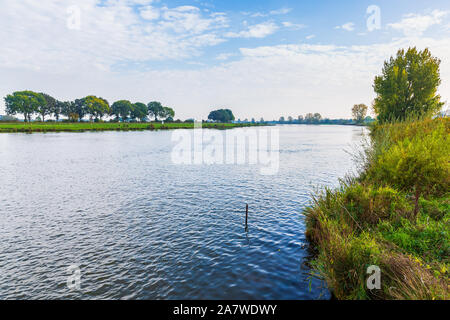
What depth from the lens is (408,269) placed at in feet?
22.3

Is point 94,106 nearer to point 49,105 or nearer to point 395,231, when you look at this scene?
point 49,105

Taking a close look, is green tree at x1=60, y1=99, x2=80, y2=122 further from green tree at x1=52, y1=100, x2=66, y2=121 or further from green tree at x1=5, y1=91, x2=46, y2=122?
green tree at x1=5, y1=91, x2=46, y2=122

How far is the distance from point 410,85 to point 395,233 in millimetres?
43667

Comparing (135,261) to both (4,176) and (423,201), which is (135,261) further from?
(4,176)

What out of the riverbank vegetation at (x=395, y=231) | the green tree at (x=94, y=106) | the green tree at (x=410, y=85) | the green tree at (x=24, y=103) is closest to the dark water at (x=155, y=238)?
the riverbank vegetation at (x=395, y=231)

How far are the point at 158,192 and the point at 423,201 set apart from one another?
63.1 ft

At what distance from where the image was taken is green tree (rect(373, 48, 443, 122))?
3997cm

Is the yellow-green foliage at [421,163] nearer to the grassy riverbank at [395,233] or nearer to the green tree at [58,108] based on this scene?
the grassy riverbank at [395,233]

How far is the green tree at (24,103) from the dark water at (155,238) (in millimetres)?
156283

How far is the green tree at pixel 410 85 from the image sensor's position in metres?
40.0

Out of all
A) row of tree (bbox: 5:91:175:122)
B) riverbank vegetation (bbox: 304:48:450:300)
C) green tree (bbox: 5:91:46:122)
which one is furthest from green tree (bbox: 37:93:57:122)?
riverbank vegetation (bbox: 304:48:450:300)

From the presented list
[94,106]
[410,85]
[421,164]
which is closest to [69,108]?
[94,106]

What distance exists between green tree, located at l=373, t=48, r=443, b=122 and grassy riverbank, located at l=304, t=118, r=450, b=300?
113ft

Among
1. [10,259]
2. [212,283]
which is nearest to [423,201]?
[212,283]
